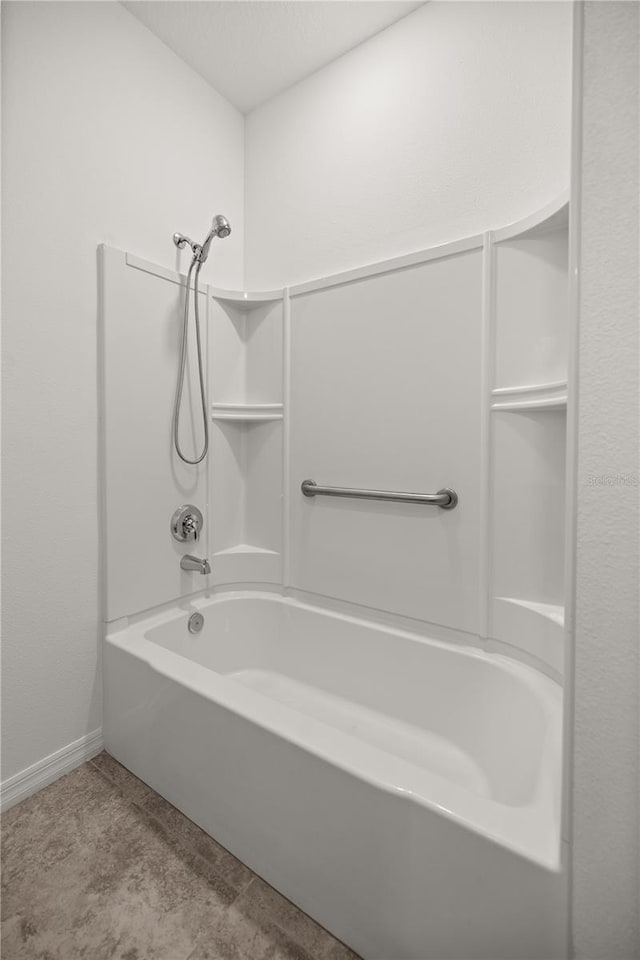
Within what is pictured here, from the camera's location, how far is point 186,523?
1.78m

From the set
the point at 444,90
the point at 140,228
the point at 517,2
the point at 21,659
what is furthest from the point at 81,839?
the point at 517,2

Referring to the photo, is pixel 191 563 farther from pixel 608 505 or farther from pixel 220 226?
pixel 608 505

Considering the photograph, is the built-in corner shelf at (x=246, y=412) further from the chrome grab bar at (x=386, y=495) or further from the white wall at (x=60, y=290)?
the white wall at (x=60, y=290)

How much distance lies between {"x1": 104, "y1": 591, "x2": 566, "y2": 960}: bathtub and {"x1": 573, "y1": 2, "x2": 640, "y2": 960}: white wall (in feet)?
0.28

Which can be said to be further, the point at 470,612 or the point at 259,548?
the point at 259,548

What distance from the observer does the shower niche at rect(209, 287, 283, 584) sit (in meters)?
1.91

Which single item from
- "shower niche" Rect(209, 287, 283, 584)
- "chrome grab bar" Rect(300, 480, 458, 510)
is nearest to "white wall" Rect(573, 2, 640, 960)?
"chrome grab bar" Rect(300, 480, 458, 510)

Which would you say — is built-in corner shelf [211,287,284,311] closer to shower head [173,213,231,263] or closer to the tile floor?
shower head [173,213,231,263]

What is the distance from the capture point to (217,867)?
1.12 meters

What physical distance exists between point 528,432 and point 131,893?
164 centimetres

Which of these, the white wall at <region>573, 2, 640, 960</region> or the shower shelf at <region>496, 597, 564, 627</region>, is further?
the shower shelf at <region>496, 597, 564, 627</region>

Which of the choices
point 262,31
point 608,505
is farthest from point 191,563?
point 262,31

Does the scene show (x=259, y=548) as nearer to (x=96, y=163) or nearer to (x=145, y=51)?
(x=96, y=163)

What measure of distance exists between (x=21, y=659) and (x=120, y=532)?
1.57 feet
